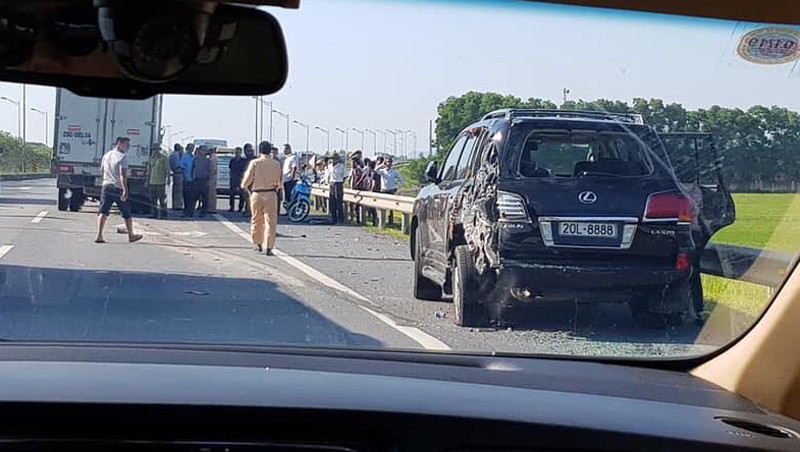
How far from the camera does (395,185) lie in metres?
5.60

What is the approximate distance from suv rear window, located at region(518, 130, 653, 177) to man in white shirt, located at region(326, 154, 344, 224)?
96cm

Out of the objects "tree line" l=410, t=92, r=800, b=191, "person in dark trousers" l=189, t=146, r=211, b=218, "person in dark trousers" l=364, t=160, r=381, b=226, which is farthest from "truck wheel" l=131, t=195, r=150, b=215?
"tree line" l=410, t=92, r=800, b=191

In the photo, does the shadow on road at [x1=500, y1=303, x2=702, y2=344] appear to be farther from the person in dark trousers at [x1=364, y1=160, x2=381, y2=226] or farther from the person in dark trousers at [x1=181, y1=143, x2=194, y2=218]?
the person in dark trousers at [x1=181, y1=143, x2=194, y2=218]

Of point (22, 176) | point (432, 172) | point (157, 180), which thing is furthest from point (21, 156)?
point (432, 172)

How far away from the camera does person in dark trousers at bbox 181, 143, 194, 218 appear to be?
5.10m

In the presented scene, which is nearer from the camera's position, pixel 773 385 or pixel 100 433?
pixel 100 433

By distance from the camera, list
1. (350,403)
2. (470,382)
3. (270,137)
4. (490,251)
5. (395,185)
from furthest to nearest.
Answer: (395,185)
(490,251)
(270,137)
(470,382)
(350,403)

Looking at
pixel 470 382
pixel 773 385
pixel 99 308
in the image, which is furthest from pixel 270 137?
pixel 773 385

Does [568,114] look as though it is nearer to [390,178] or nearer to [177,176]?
[390,178]

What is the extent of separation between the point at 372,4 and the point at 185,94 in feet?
2.97

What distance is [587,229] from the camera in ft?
16.8

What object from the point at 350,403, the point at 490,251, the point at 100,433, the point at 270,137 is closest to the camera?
the point at 100,433

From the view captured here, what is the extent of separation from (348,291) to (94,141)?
1561 mm

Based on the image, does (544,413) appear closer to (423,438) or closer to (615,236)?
(423,438)
